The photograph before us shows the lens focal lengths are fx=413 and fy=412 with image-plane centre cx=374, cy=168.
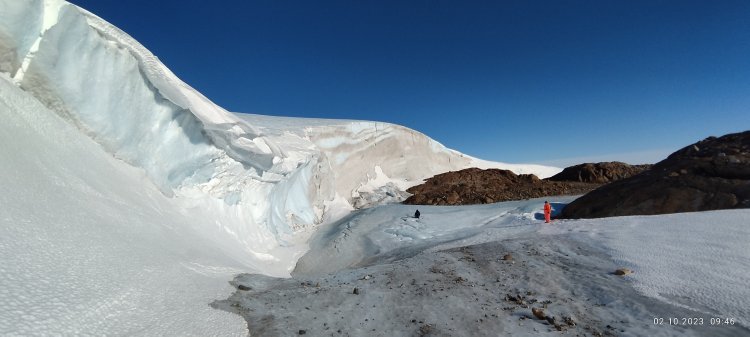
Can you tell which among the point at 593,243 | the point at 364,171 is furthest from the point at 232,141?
the point at 364,171

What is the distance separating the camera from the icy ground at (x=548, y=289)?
379 centimetres

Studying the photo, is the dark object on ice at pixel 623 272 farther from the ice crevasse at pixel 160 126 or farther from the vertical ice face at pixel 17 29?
the vertical ice face at pixel 17 29

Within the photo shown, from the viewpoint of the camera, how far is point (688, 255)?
5.29m

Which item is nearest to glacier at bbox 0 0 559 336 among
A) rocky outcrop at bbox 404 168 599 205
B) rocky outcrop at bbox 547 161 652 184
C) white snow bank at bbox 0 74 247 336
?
white snow bank at bbox 0 74 247 336

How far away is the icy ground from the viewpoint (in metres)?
3.79

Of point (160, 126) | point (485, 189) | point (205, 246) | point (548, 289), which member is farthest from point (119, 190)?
point (485, 189)

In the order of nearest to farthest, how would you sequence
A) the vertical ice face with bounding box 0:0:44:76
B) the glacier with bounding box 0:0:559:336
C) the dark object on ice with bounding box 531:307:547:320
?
the glacier with bounding box 0:0:559:336 < the dark object on ice with bounding box 531:307:547:320 < the vertical ice face with bounding box 0:0:44:76

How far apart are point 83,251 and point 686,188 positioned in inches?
452

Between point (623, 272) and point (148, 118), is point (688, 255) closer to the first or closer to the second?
point (623, 272)

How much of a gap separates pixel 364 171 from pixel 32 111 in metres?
14.7

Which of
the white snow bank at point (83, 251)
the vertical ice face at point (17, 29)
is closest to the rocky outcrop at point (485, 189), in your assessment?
the white snow bank at point (83, 251)

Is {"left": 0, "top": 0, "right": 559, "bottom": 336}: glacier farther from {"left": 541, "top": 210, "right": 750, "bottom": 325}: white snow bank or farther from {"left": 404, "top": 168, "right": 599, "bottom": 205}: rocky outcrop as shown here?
{"left": 404, "top": 168, "right": 599, "bottom": 205}: rocky outcrop

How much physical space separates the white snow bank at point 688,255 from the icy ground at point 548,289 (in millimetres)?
14

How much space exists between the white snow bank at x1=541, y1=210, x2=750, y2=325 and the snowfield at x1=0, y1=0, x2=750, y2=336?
1.2 inches
